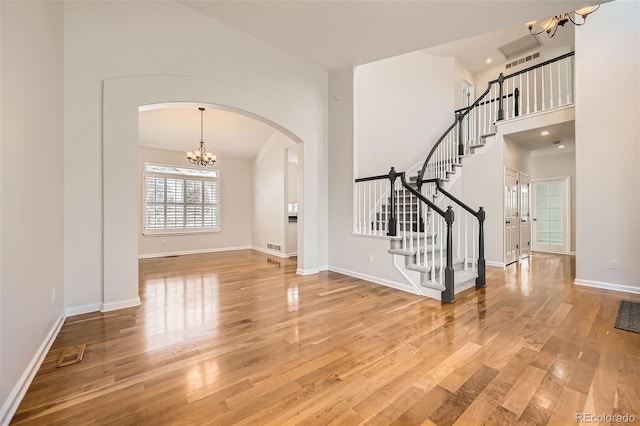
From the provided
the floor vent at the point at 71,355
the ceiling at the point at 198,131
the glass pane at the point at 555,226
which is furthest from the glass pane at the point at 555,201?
the floor vent at the point at 71,355

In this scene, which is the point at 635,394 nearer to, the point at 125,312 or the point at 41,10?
the point at 125,312

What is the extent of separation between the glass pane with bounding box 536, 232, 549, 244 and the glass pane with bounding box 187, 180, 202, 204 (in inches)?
384

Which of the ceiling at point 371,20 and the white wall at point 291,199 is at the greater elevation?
the ceiling at point 371,20

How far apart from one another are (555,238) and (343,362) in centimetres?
833

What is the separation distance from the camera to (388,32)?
369cm

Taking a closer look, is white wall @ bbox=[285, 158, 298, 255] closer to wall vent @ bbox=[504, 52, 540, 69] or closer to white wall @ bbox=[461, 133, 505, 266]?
white wall @ bbox=[461, 133, 505, 266]

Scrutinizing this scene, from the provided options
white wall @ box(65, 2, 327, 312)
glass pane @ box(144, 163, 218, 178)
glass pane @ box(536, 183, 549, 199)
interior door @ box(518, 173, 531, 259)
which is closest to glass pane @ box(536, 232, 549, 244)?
glass pane @ box(536, 183, 549, 199)

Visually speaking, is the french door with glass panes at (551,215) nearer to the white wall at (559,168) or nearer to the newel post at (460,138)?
the white wall at (559,168)

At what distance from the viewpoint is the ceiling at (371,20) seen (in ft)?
9.85

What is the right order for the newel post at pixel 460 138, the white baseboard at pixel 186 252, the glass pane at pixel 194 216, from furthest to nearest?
the glass pane at pixel 194 216
the white baseboard at pixel 186 252
the newel post at pixel 460 138

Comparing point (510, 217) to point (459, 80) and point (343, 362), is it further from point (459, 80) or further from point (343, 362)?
point (343, 362)

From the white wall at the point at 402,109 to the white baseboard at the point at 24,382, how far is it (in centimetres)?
567

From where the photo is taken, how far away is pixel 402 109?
6984 mm

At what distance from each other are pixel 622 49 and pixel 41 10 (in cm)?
673
